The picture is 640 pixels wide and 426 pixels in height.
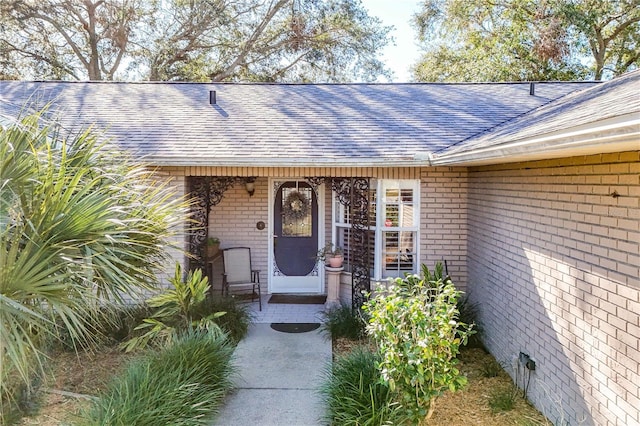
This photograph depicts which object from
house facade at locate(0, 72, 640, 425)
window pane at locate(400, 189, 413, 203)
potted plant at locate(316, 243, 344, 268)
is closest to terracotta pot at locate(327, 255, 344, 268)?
potted plant at locate(316, 243, 344, 268)

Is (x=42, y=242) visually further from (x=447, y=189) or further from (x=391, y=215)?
(x=447, y=189)

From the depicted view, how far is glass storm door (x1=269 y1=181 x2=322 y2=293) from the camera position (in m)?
9.34

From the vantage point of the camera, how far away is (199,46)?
66.8 ft

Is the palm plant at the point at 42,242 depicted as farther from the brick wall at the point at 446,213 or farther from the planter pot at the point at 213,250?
the brick wall at the point at 446,213

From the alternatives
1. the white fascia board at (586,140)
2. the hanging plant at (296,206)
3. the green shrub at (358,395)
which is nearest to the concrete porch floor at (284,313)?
the hanging plant at (296,206)

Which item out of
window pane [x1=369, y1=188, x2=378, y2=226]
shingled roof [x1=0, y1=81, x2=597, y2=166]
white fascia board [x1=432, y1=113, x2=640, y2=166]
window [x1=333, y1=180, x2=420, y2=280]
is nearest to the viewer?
white fascia board [x1=432, y1=113, x2=640, y2=166]

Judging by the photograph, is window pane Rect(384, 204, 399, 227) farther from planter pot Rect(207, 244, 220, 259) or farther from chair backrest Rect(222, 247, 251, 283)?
planter pot Rect(207, 244, 220, 259)

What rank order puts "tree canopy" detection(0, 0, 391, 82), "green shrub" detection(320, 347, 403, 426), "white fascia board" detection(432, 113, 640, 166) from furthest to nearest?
"tree canopy" detection(0, 0, 391, 82) → "green shrub" detection(320, 347, 403, 426) → "white fascia board" detection(432, 113, 640, 166)

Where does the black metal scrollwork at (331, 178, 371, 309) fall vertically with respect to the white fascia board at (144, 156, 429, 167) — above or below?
below

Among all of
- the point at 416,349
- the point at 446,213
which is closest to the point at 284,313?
the point at 446,213

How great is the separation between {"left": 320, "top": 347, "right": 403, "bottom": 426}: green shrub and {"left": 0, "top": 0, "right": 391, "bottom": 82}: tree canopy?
18.4 m

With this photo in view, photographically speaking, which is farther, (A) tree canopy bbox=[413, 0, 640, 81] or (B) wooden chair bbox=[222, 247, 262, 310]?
(A) tree canopy bbox=[413, 0, 640, 81]

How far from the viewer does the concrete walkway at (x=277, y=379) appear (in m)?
4.41

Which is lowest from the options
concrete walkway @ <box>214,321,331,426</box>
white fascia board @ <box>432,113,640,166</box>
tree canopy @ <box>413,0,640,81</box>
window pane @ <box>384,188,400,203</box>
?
concrete walkway @ <box>214,321,331,426</box>
